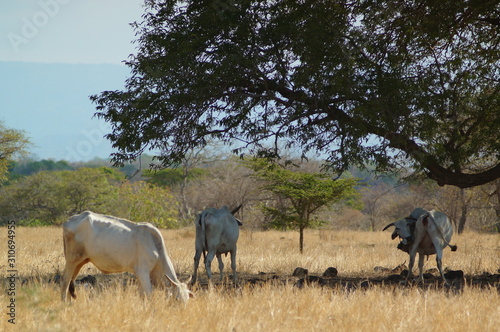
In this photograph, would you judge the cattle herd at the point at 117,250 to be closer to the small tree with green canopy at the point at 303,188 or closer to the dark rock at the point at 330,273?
the dark rock at the point at 330,273

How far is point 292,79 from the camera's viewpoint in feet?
34.4

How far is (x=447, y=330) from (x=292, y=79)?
19.9 feet

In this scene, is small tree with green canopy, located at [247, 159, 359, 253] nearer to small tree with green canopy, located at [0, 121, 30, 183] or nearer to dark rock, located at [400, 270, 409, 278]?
dark rock, located at [400, 270, 409, 278]

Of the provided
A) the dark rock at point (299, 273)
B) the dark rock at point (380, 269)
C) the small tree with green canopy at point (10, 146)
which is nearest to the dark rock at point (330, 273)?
the dark rock at point (299, 273)

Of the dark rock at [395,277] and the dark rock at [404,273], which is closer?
the dark rock at [395,277]

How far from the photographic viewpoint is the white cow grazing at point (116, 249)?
682 cm

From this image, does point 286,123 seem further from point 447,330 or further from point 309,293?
point 447,330

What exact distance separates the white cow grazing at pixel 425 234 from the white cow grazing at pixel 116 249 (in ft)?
17.2

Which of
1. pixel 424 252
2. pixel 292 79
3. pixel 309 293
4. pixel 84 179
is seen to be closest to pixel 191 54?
pixel 292 79

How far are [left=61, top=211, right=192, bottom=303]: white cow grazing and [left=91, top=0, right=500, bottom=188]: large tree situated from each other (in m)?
3.41

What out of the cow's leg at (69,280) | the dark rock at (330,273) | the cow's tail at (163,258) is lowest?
the dark rock at (330,273)

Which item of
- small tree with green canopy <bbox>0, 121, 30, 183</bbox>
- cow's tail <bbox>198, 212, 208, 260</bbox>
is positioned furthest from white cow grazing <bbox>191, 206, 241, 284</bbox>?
small tree with green canopy <bbox>0, 121, 30, 183</bbox>

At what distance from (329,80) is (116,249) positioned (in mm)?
4732

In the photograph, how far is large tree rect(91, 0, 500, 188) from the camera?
32.6 feet
